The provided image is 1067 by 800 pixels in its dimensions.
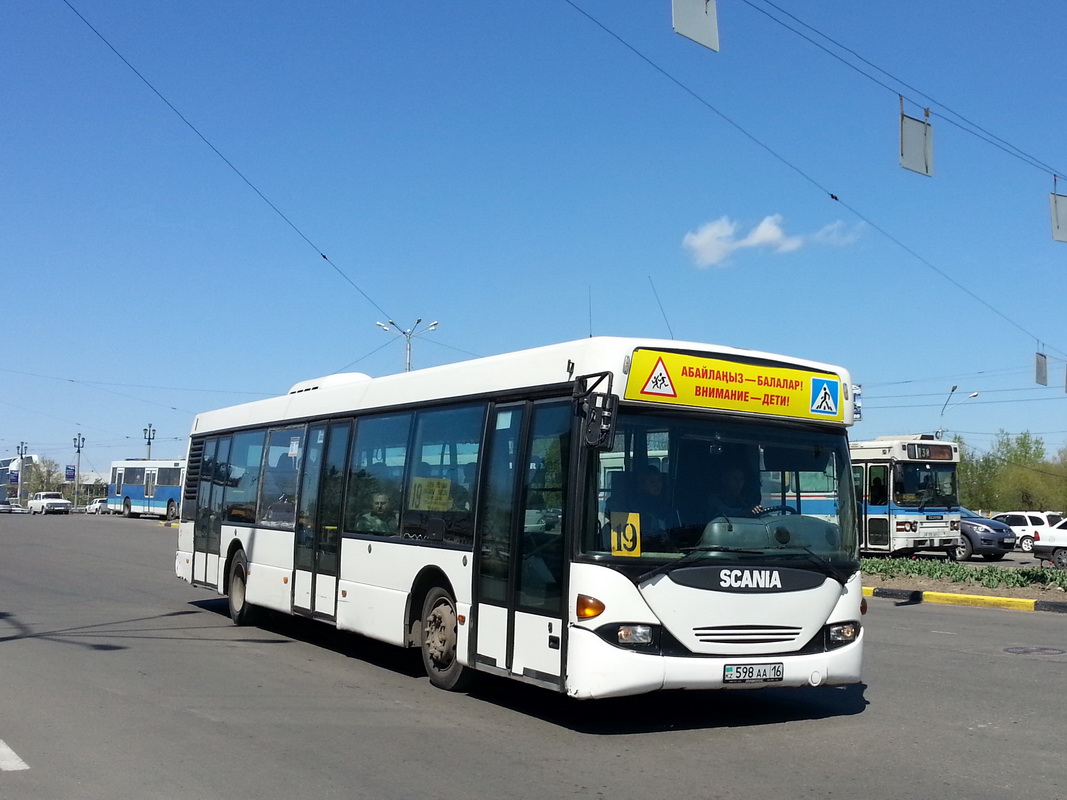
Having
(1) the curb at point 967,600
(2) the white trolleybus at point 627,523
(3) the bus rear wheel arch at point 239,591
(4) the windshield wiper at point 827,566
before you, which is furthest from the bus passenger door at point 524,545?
(1) the curb at point 967,600

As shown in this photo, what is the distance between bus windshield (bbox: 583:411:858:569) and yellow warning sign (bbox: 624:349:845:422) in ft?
0.47

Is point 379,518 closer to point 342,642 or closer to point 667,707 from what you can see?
point 342,642

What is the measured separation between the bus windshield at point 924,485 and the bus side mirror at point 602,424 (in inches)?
908

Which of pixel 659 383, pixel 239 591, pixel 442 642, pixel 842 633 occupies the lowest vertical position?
pixel 442 642

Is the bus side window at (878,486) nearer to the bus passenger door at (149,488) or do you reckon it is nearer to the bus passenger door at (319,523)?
the bus passenger door at (319,523)

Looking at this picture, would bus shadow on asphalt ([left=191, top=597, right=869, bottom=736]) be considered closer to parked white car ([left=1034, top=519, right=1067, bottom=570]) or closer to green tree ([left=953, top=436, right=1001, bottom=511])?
parked white car ([left=1034, top=519, right=1067, bottom=570])

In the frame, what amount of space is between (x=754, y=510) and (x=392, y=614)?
155 inches

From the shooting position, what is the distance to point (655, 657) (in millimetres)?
7547

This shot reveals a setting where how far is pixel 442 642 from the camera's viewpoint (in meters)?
9.63

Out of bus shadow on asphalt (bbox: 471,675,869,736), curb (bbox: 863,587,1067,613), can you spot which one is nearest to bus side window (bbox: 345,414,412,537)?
bus shadow on asphalt (bbox: 471,675,869,736)

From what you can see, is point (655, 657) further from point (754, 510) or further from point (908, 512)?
point (908, 512)

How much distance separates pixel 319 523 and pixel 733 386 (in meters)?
5.75

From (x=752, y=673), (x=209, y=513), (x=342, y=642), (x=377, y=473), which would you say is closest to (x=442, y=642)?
(x=377, y=473)

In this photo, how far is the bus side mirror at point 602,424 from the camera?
7.39 metres
